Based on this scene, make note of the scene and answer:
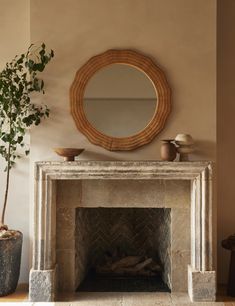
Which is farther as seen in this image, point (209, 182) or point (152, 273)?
point (152, 273)

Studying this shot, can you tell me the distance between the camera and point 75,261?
11.7 feet

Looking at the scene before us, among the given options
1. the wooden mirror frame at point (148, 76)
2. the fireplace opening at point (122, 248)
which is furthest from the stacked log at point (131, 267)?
the wooden mirror frame at point (148, 76)

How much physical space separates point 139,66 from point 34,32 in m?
0.93

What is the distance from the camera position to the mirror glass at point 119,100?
11.7 feet

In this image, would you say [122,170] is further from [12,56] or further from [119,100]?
[12,56]

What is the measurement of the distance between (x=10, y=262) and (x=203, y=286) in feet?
5.12

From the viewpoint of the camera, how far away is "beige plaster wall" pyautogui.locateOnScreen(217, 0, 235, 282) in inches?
152

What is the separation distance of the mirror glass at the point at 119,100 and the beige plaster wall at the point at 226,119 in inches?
28.9

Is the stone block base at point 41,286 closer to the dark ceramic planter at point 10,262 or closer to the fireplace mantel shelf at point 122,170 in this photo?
the dark ceramic planter at point 10,262

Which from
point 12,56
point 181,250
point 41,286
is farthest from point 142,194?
point 12,56

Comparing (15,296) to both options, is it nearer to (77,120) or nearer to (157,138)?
(77,120)

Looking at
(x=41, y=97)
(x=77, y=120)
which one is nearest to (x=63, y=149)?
(x=77, y=120)

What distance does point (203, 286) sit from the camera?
3.35m

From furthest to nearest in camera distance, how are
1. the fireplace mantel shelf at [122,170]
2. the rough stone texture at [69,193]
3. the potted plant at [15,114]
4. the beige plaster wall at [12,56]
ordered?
the beige plaster wall at [12,56]
the rough stone texture at [69,193]
the potted plant at [15,114]
the fireplace mantel shelf at [122,170]
